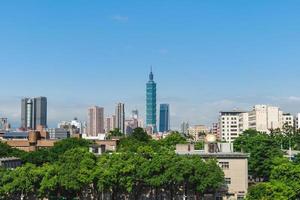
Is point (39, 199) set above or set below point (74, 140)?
below

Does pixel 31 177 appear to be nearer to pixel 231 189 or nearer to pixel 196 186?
pixel 196 186

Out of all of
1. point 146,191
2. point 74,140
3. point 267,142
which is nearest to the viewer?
point 146,191

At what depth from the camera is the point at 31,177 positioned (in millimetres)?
58875

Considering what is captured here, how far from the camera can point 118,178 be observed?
57.5 meters

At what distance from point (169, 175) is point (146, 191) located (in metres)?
5.09

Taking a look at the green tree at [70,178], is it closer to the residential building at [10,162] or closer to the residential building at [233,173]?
the residential building at [233,173]

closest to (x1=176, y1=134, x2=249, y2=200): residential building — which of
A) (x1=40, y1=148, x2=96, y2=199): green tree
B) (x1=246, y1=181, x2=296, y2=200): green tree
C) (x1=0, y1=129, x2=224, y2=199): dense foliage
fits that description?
(x1=0, y1=129, x2=224, y2=199): dense foliage

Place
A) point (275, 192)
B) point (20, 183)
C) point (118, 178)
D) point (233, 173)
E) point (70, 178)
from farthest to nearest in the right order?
point (233, 173) → point (20, 183) → point (70, 178) → point (118, 178) → point (275, 192)

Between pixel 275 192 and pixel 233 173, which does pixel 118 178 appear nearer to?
pixel 233 173

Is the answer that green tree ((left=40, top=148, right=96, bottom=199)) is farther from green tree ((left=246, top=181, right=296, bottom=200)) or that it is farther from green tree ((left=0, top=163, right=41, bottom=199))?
green tree ((left=246, top=181, right=296, bottom=200))

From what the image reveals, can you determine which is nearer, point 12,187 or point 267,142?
point 12,187

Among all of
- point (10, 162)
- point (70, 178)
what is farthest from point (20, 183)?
point (10, 162)

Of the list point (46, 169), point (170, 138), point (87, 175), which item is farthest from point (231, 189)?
point (170, 138)

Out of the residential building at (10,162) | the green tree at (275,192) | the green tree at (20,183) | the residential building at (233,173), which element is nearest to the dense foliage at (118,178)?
the green tree at (20,183)
